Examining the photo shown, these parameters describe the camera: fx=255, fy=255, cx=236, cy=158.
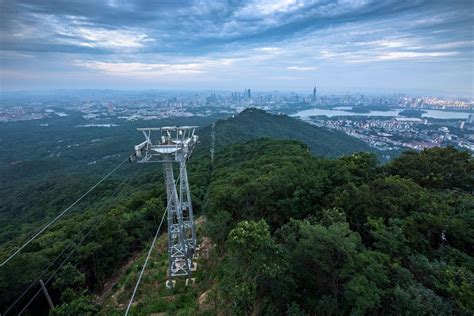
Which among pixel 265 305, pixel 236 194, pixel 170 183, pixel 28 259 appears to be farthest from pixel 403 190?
pixel 28 259

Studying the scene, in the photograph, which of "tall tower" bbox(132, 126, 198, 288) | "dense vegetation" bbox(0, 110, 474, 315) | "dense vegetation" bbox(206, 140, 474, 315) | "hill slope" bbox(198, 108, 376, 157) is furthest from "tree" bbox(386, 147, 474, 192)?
"hill slope" bbox(198, 108, 376, 157)

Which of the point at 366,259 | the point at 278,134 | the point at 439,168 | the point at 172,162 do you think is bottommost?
the point at 278,134

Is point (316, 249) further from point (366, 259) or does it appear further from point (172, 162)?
point (172, 162)

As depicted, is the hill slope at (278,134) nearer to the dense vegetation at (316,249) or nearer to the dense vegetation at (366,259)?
the dense vegetation at (316,249)

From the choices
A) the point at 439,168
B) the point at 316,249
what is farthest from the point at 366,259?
the point at 439,168

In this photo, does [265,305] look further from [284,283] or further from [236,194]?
[236,194]

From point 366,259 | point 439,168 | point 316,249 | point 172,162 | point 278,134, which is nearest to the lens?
point 366,259
